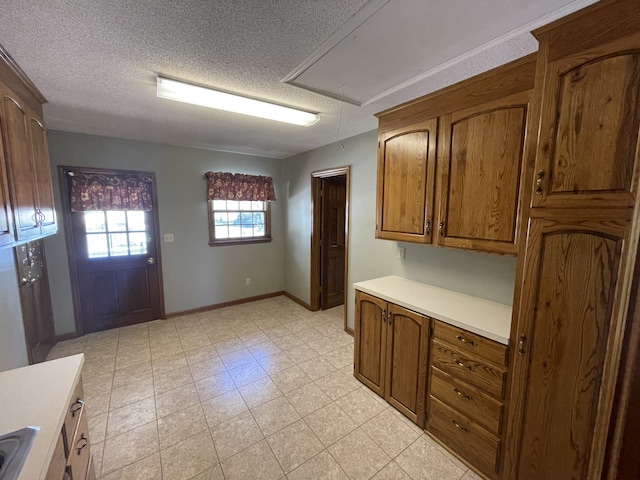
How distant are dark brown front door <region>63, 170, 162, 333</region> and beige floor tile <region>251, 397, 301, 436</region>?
2.38 m

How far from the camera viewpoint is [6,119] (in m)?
1.37

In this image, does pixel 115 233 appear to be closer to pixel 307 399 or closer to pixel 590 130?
pixel 307 399

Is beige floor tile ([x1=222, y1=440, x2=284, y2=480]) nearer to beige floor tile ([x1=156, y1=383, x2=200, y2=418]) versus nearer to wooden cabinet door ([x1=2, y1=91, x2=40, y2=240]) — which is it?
beige floor tile ([x1=156, y1=383, x2=200, y2=418])

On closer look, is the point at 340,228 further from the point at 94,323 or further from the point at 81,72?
the point at 94,323

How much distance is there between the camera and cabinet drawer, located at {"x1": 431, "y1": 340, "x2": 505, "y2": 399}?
143 cm

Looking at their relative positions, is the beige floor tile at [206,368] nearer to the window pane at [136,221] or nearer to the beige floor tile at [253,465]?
the beige floor tile at [253,465]

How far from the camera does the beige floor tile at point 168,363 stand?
2541 mm

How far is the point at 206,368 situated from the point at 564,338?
2751 mm

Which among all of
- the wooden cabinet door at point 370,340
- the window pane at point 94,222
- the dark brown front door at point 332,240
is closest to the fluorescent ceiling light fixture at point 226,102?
the dark brown front door at point 332,240

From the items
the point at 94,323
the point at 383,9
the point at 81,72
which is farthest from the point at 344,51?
the point at 94,323

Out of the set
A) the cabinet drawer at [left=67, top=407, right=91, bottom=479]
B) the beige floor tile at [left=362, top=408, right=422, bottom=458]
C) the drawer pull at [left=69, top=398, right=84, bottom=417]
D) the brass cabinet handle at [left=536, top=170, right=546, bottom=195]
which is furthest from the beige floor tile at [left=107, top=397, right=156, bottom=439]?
the brass cabinet handle at [left=536, top=170, right=546, bottom=195]

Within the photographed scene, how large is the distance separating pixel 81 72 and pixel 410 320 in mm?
2690

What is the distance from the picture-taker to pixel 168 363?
104 inches

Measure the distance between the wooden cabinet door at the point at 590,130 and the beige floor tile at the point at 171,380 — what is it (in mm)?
2928
